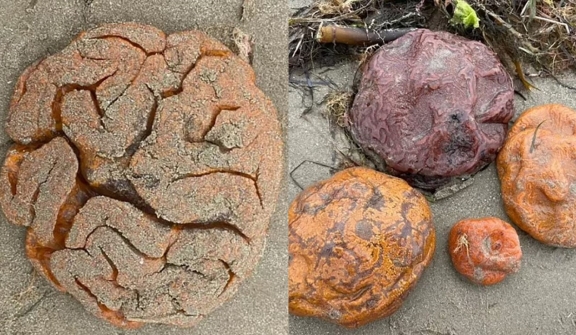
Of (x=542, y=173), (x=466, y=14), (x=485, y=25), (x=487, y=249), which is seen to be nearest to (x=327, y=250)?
(x=487, y=249)

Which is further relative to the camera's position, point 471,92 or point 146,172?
point 471,92

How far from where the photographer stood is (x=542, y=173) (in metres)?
3.72

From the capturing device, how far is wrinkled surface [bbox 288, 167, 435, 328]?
3.41m

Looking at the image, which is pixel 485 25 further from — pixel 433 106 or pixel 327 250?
pixel 327 250

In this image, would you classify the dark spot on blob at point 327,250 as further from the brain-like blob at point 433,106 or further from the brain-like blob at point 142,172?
the brain-like blob at point 433,106

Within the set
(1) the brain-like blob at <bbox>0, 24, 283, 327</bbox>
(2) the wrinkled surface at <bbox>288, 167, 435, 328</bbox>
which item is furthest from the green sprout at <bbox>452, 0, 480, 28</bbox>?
(1) the brain-like blob at <bbox>0, 24, 283, 327</bbox>

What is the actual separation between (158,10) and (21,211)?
3.80 feet

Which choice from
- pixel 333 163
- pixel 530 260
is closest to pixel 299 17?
pixel 333 163

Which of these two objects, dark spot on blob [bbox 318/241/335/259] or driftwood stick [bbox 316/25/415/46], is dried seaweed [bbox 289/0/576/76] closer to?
driftwood stick [bbox 316/25/415/46]

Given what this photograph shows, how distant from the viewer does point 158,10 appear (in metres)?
3.29

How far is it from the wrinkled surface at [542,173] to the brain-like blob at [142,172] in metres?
1.54

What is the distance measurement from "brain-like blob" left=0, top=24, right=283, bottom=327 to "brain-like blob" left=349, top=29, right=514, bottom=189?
3.12 ft

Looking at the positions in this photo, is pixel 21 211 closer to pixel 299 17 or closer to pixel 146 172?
pixel 146 172

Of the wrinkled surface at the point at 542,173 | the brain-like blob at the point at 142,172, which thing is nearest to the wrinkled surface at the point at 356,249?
the brain-like blob at the point at 142,172
